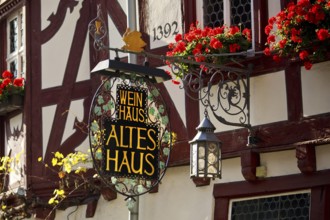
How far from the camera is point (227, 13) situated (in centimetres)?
1546

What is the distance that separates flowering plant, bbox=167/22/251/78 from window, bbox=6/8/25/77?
486cm

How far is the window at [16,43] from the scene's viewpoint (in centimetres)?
1956

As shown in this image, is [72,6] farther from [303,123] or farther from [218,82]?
[303,123]

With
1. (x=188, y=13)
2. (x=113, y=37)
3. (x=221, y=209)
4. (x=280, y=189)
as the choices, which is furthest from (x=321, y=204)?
(x=113, y=37)

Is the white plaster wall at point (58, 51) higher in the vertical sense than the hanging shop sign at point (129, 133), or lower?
higher

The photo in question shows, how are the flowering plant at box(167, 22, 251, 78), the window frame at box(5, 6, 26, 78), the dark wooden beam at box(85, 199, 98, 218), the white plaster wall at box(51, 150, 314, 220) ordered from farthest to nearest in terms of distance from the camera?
1. the window frame at box(5, 6, 26, 78)
2. the dark wooden beam at box(85, 199, 98, 218)
3. the flowering plant at box(167, 22, 251, 78)
4. the white plaster wall at box(51, 150, 314, 220)

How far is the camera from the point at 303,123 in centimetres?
1426

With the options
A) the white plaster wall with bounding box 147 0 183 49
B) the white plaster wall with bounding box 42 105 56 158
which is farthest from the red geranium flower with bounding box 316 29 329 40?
the white plaster wall with bounding box 42 105 56 158

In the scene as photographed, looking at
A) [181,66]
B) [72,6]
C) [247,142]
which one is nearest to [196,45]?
[181,66]

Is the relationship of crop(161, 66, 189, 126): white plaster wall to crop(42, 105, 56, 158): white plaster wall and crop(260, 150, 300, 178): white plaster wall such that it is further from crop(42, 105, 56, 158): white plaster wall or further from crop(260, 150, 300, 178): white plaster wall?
crop(42, 105, 56, 158): white plaster wall

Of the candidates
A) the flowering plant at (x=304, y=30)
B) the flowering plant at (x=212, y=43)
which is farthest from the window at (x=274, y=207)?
the flowering plant at (x=212, y=43)

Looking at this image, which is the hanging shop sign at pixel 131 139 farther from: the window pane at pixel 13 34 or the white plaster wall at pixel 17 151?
the window pane at pixel 13 34

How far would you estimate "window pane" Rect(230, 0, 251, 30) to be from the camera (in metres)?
15.3

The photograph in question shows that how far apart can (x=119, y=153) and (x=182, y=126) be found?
8.04 ft
